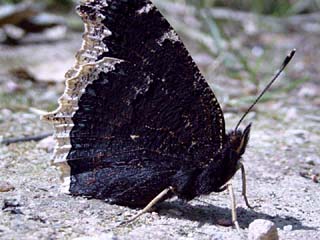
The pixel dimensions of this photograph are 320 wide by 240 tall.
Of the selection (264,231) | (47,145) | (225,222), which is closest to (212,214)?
(225,222)

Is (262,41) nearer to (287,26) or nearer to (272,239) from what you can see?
(287,26)

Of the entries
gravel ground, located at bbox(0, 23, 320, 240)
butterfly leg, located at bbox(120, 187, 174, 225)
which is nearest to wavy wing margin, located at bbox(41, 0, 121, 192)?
gravel ground, located at bbox(0, 23, 320, 240)

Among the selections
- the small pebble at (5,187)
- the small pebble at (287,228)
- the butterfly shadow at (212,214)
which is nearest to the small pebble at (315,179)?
the butterfly shadow at (212,214)

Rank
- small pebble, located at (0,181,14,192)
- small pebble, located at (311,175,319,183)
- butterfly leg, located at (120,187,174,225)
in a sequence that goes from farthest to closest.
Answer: small pebble, located at (311,175,319,183) < small pebble, located at (0,181,14,192) < butterfly leg, located at (120,187,174,225)

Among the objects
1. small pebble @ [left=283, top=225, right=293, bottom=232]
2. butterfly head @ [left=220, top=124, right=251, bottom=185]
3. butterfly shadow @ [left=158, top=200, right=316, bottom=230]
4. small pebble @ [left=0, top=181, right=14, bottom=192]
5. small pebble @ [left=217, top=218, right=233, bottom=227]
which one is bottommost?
small pebble @ [left=283, top=225, right=293, bottom=232]

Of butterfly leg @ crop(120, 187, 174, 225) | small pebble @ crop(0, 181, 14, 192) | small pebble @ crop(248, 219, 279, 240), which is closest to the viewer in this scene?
small pebble @ crop(248, 219, 279, 240)

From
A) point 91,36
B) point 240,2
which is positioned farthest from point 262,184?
point 240,2

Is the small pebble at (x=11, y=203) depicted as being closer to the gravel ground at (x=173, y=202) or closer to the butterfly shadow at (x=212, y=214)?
the gravel ground at (x=173, y=202)

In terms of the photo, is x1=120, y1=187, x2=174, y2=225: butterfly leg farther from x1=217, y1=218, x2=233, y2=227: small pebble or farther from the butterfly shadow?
x1=217, y1=218, x2=233, y2=227: small pebble
